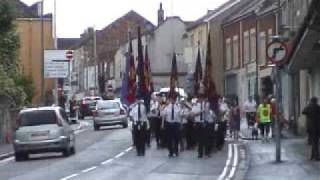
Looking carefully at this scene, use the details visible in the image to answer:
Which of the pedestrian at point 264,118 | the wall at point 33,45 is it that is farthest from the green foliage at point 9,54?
the wall at point 33,45

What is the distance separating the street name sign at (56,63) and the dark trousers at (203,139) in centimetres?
2956

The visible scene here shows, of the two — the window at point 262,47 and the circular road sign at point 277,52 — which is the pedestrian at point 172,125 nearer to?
the circular road sign at point 277,52

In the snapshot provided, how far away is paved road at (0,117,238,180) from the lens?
73.6 feet

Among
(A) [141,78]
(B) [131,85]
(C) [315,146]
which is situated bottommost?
(C) [315,146]

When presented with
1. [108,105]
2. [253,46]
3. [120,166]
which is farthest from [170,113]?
[253,46]

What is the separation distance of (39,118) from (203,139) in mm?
5605

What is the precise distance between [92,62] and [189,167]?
95881 millimetres

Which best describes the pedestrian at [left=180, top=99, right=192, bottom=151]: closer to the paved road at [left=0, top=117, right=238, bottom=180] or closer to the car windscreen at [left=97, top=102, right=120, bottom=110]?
the paved road at [left=0, top=117, right=238, bottom=180]

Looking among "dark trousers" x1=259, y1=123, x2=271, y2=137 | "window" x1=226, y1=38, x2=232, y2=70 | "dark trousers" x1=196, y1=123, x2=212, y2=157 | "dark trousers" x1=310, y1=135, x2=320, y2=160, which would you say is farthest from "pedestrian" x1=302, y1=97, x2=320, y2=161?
"window" x1=226, y1=38, x2=232, y2=70

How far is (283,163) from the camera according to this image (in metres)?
24.8

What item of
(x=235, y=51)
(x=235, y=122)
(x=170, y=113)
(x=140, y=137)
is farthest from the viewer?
(x=235, y=51)

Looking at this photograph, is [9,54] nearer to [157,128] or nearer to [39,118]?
[157,128]

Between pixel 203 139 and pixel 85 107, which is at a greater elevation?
pixel 85 107

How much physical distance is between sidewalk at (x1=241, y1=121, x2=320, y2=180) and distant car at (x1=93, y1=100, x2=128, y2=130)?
1652cm
